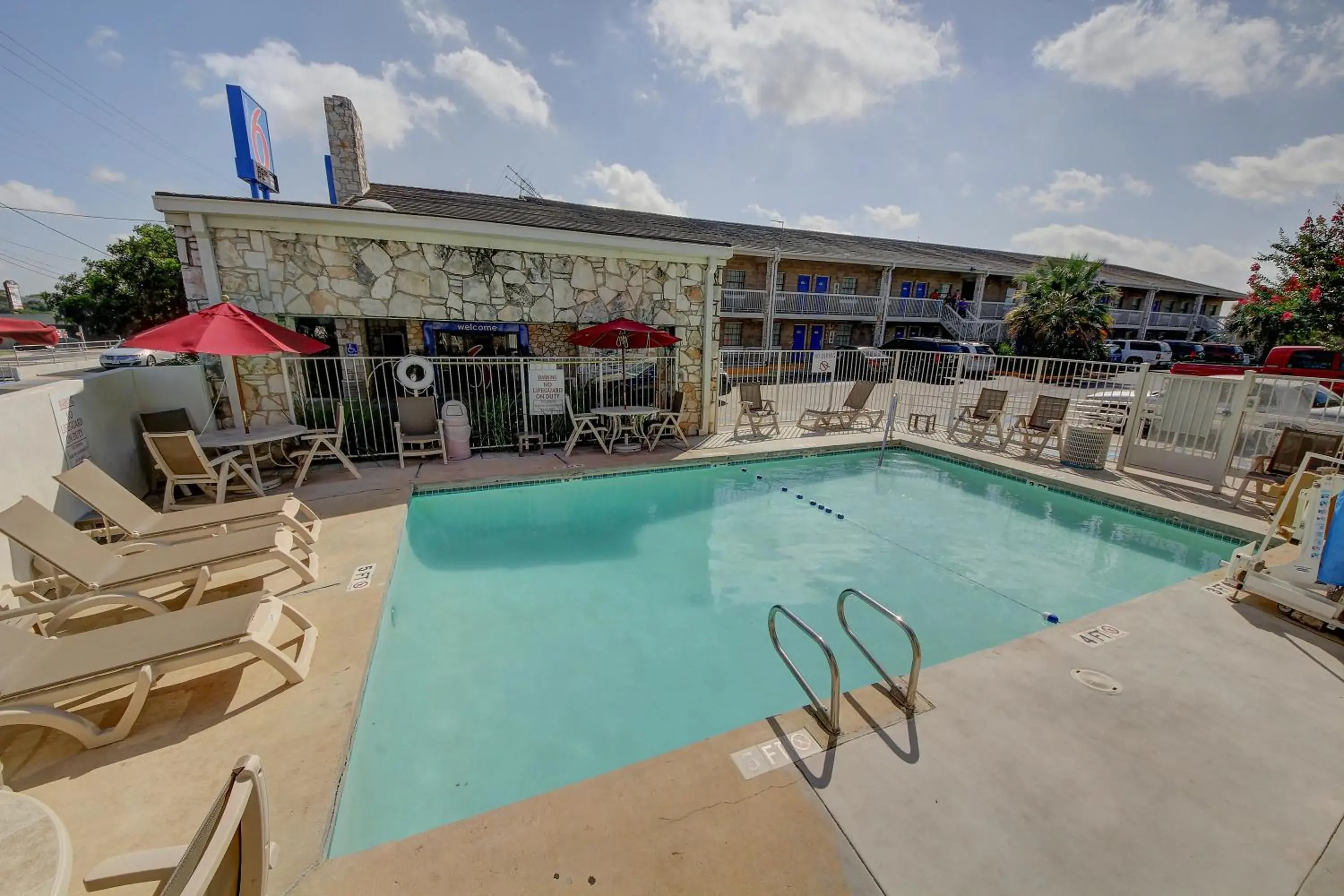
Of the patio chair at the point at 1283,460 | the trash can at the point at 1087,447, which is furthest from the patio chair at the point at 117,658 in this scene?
the trash can at the point at 1087,447

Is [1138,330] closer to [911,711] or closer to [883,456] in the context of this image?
[883,456]

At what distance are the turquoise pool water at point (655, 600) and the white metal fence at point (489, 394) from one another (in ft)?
6.47

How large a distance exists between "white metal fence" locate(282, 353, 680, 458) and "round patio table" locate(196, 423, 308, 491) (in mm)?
917

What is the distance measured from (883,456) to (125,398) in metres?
11.6

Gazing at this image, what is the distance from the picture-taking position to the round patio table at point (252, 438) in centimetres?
633

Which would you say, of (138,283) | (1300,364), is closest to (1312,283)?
(1300,364)

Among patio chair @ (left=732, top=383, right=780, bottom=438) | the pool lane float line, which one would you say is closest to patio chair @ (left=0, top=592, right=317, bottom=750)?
the pool lane float line

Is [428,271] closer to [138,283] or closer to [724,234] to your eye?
[724,234]

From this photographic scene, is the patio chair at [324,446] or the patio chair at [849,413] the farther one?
the patio chair at [849,413]

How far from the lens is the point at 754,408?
10859 millimetres

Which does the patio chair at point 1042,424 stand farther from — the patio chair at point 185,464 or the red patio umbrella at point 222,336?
the patio chair at point 185,464

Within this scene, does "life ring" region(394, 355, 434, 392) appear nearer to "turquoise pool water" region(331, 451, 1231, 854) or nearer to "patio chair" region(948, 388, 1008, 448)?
"turquoise pool water" region(331, 451, 1231, 854)

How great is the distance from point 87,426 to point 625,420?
678cm

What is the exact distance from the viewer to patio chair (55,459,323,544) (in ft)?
14.0
